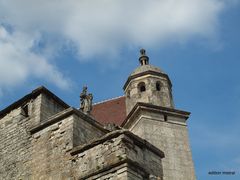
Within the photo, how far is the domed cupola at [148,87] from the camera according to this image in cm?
1923

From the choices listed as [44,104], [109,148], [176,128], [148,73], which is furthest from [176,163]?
[109,148]

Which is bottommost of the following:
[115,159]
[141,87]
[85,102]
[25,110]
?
[115,159]

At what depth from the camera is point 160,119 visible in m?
18.4

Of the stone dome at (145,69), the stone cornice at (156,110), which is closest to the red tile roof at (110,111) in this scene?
the stone dome at (145,69)

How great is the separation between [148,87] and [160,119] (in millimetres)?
1671

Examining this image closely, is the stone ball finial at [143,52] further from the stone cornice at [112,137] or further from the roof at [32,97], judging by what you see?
the stone cornice at [112,137]

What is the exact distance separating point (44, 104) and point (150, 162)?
9.63 ft

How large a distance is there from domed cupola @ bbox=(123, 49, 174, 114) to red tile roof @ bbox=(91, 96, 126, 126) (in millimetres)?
4170

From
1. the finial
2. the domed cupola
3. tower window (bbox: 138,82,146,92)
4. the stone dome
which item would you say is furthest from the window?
the finial

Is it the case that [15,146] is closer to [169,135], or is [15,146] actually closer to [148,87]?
[169,135]

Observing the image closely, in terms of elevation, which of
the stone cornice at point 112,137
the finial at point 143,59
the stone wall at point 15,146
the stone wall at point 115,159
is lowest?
the stone wall at point 115,159

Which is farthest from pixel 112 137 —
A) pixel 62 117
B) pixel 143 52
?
pixel 143 52

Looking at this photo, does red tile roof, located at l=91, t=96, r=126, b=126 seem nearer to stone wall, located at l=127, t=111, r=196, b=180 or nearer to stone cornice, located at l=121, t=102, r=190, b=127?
stone cornice, located at l=121, t=102, r=190, b=127

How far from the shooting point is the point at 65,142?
9258mm
